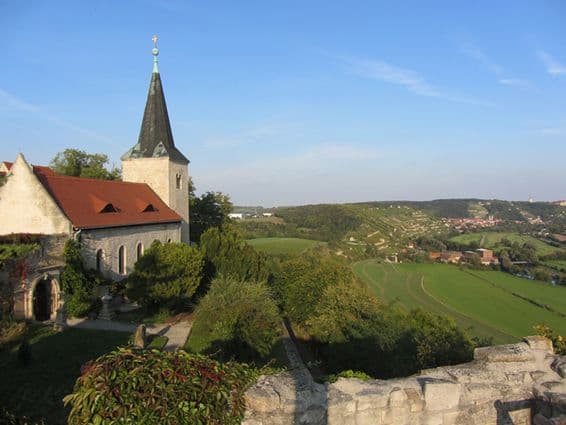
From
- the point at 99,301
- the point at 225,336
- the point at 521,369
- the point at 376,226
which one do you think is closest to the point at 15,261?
the point at 99,301

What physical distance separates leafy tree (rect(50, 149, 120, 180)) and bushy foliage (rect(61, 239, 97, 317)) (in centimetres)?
1871

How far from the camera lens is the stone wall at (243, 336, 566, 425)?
15.3 feet

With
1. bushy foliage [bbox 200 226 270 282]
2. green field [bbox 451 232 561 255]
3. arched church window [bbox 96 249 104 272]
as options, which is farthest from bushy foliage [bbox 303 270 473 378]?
green field [bbox 451 232 561 255]

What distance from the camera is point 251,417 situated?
180 inches

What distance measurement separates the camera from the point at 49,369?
1196 cm

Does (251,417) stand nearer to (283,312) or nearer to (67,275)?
(67,275)

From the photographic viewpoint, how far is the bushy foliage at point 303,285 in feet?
84.7

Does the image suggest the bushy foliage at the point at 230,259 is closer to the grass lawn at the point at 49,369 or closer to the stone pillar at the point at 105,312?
the stone pillar at the point at 105,312

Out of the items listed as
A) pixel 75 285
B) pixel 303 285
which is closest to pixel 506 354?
pixel 75 285

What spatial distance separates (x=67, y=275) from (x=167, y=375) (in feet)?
55.9

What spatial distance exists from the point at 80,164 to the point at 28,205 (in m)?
20.0

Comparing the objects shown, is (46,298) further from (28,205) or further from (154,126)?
(154,126)

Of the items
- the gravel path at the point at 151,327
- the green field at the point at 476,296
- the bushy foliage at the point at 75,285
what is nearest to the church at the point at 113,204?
the bushy foliage at the point at 75,285

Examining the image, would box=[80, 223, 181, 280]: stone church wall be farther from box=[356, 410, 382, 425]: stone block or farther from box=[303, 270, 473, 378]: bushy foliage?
box=[356, 410, 382, 425]: stone block
